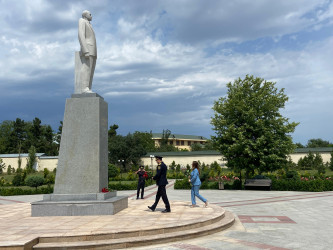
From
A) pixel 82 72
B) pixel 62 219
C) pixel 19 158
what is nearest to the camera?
pixel 62 219

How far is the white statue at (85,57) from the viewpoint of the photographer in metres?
10.5

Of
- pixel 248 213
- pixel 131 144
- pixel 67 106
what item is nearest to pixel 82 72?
pixel 67 106

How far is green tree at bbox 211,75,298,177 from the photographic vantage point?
808 inches

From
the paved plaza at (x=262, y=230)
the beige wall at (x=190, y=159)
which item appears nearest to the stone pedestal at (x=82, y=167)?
the paved plaza at (x=262, y=230)

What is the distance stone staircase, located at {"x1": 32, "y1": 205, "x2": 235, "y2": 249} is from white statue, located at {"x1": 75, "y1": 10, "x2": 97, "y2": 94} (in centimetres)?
557

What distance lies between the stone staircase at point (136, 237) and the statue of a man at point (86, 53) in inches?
219

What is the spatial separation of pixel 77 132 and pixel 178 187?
1522 centimetres

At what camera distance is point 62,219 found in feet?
27.4

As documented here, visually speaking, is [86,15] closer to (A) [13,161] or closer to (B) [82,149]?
(B) [82,149]

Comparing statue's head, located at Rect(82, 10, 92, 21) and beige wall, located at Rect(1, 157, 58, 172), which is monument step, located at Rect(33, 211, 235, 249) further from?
beige wall, located at Rect(1, 157, 58, 172)

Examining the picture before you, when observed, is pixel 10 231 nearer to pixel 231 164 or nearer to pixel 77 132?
pixel 77 132

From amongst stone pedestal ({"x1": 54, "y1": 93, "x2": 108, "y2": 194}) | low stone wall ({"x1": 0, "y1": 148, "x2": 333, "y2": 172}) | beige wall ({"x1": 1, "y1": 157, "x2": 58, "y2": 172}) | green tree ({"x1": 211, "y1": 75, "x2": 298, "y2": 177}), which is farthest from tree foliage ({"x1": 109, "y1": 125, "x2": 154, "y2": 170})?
stone pedestal ({"x1": 54, "y1": 93, "x2": 108, "y2": 194})

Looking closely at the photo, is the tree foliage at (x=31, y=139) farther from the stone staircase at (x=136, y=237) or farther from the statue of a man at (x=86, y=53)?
the stone staircase at (x=136, y=237)

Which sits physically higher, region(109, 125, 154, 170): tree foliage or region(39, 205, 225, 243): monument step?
region(109, 125, 154, 170): tree foliage
